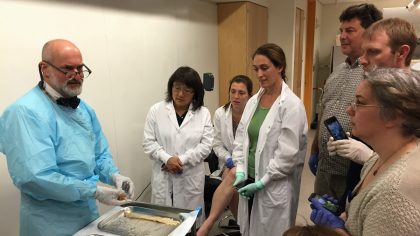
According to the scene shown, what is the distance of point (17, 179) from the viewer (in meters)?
1.23

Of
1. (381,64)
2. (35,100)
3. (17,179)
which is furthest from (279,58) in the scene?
(17,179)

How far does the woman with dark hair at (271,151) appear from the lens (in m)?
1.74

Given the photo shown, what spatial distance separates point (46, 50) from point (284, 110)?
47.6 inches

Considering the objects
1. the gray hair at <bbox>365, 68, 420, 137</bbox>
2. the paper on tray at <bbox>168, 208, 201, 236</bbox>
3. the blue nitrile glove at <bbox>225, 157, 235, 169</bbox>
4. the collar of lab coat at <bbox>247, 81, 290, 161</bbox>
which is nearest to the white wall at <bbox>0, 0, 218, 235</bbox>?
the blue nitrile glove at <bbox>225, 157, 235, 169</bbox>

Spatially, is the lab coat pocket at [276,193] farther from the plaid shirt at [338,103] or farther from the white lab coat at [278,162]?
the plaid shirt at [338,103]

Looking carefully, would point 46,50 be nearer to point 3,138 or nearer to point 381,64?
point 3,138

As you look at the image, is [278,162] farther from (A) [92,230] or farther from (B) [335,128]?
(A) [92,230]

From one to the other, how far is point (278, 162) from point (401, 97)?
944 mm

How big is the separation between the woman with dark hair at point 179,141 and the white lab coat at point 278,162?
393mm

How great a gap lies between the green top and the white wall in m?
1.04

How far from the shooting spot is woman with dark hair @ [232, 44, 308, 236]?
1735mm

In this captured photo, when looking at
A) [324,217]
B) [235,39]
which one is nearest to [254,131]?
[324,217]

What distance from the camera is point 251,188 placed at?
70.7 inches

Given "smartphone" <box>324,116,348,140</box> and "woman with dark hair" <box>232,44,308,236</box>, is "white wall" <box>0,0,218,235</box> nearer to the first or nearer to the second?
"woman with dark hair" <box>232,44,308,236</box>
